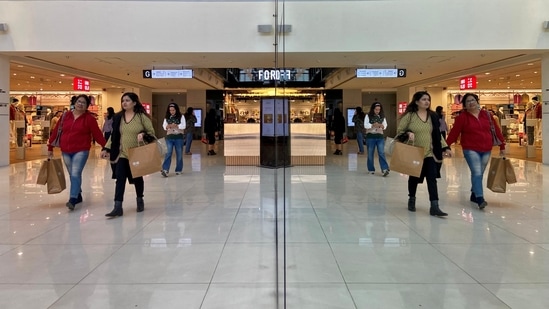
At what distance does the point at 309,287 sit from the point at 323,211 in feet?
8.21

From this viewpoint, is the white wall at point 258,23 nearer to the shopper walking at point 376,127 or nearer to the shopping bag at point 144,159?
the shopper walking at point 376,127

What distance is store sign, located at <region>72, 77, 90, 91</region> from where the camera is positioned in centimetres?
1509

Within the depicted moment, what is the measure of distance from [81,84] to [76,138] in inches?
462

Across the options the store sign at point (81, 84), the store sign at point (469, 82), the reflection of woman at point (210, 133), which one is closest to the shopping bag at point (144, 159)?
the reflection of woman at point (210, 133)

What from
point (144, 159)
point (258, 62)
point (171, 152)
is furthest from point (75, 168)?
point (258, 62)

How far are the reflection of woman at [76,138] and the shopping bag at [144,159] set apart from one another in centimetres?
82

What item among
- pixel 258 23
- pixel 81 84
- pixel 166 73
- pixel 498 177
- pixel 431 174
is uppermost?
pixel 258 23

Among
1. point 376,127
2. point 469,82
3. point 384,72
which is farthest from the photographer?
point 469,82

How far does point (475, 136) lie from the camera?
5.24 m

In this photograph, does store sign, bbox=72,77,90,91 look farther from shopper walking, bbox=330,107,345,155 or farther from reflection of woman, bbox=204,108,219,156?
shopper walking, bbox=330,107,345,155

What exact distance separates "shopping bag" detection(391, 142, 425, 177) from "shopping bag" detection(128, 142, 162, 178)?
117 inches

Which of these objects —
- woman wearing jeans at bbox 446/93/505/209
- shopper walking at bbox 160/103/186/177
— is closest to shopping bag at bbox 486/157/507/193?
woman wearing jeans at bbox 446/93/505/209

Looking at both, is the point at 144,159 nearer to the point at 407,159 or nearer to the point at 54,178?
the point at 54,178

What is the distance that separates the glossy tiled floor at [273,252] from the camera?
2473mm
